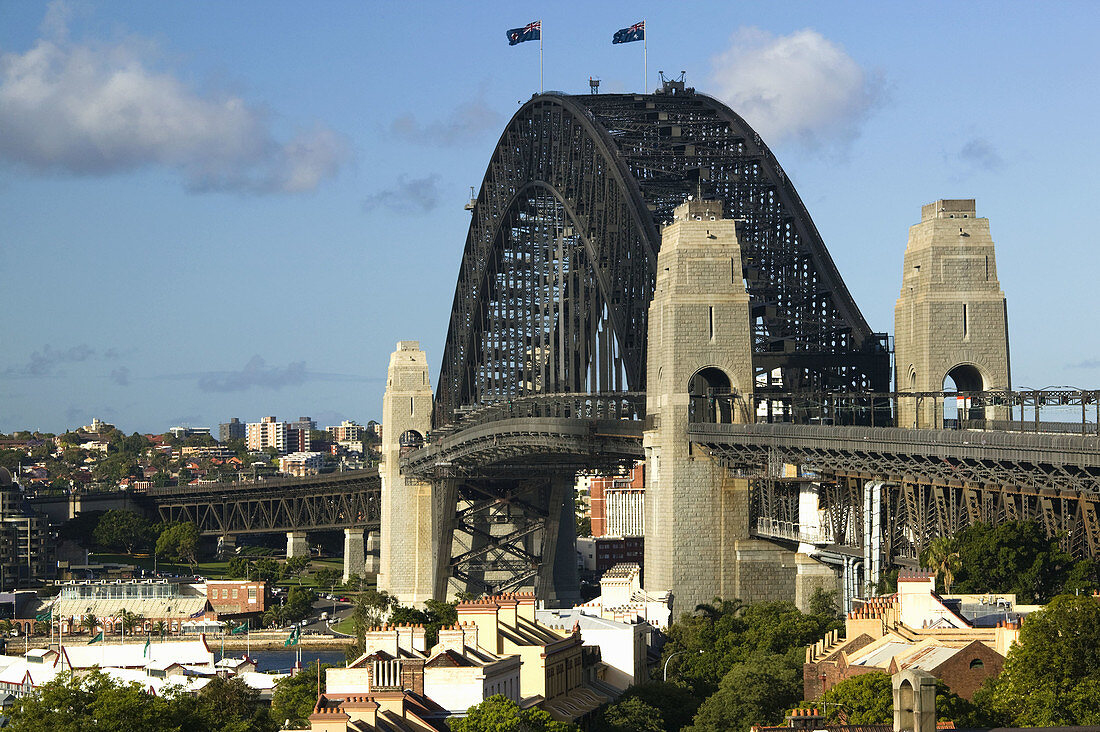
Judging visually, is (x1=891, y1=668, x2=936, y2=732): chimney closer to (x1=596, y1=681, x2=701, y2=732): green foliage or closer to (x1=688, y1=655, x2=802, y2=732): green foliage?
(x1=688, y1=655, x2=802, y2=732): green foliage

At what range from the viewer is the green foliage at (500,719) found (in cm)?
6216

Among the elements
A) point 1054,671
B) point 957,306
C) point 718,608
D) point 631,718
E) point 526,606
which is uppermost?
point 957,306

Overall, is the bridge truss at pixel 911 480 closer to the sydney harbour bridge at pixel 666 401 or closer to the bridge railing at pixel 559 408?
the sydney harbour bridge at pixel 666 401

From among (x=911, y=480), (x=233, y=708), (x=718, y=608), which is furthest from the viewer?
(x=233, y=708)

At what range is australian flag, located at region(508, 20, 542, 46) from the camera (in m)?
159

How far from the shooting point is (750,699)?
7506cm

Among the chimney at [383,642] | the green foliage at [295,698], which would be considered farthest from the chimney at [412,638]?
the green foliage at [295,698]

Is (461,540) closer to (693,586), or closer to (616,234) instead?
(616,234)

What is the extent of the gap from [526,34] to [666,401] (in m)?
58.3

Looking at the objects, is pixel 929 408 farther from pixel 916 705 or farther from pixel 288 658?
pixel 288 658

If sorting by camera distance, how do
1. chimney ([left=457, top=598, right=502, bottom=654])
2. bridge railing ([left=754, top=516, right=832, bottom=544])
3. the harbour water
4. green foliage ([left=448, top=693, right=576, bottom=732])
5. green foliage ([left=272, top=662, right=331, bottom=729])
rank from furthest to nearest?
the harbour water < bridge railing ([left=754, top=516, right=832, bottom=544]) < green foliage ([left=272, top=662, right=331, bottom=729]) < chimney ([left=457, top=598, right=502, bottom=654]) < green foliage ([left=448, top=693, right=576, bottom=732])

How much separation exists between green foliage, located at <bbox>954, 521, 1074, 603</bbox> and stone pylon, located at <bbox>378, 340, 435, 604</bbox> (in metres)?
104

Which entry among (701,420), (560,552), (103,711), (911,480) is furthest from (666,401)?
(560,552)

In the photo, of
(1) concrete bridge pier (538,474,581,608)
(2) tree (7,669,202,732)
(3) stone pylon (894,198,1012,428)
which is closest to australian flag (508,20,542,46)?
(1) concrete bridge pier (538,474,581,608)
